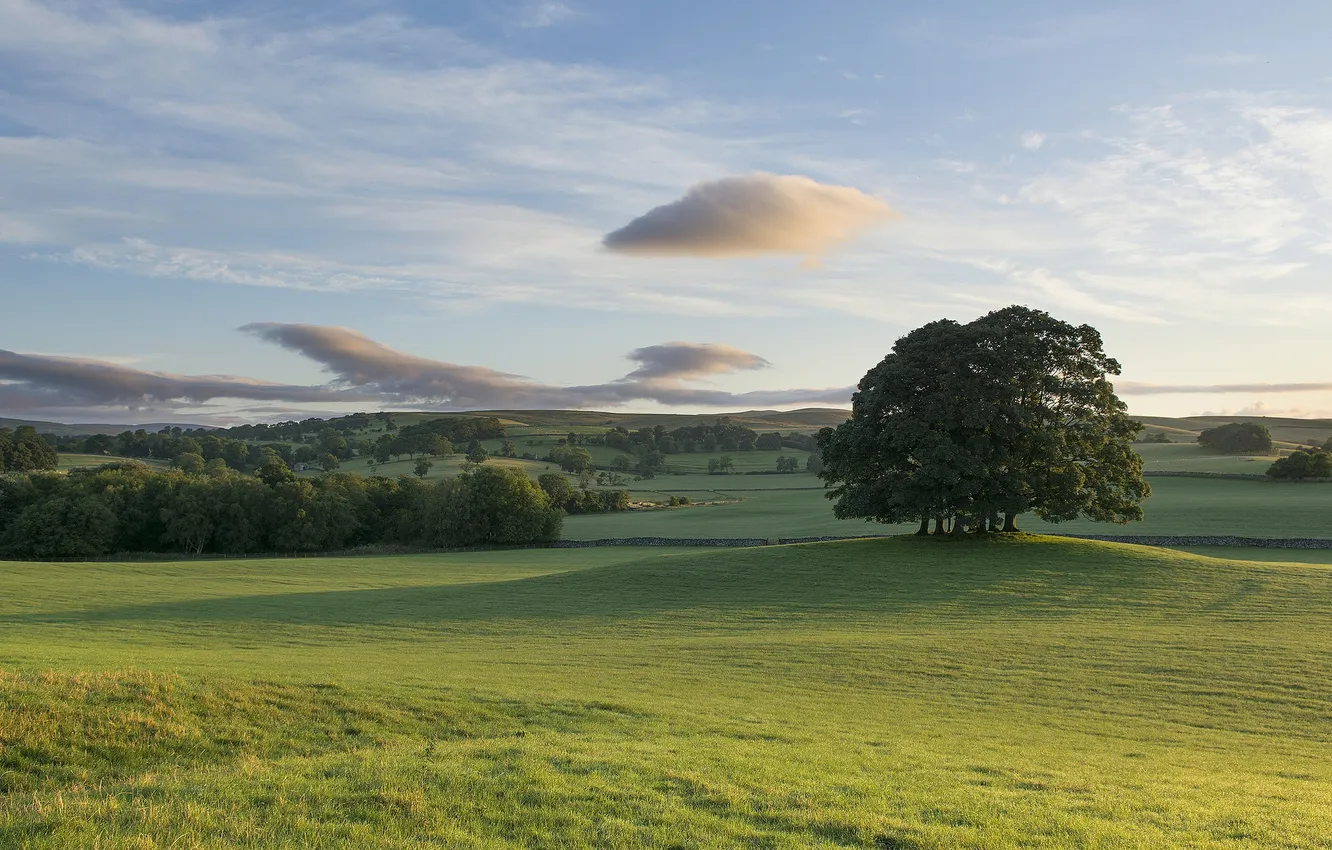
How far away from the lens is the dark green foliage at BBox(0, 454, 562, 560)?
76875 mm

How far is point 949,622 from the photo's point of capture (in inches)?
1155

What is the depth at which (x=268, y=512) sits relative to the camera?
7975cm

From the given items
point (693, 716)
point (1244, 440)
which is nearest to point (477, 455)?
point (1244, 440)

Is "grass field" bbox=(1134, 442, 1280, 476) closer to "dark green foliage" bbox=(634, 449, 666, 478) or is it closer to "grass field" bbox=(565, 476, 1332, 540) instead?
"grass field" bbox=(565, 476, 1332, 540)

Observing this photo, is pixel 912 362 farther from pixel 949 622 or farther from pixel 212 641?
pixel 212 641

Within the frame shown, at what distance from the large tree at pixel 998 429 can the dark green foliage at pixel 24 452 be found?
123m

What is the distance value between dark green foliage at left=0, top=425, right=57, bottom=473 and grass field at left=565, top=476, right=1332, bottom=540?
86838mm

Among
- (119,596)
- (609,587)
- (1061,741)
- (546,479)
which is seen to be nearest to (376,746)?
(1061,741)

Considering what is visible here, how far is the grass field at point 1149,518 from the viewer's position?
199ft

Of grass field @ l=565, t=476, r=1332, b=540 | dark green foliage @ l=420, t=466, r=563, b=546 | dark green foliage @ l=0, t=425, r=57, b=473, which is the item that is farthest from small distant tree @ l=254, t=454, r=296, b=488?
dark green foliage @ l=0, t=425, r=57, b=473

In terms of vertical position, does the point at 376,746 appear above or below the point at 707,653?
above

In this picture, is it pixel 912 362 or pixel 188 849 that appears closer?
pixel 188 849

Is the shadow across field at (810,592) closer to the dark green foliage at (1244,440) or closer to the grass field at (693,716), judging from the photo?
the grass field at (693,716)

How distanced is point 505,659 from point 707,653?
18.9 ft
